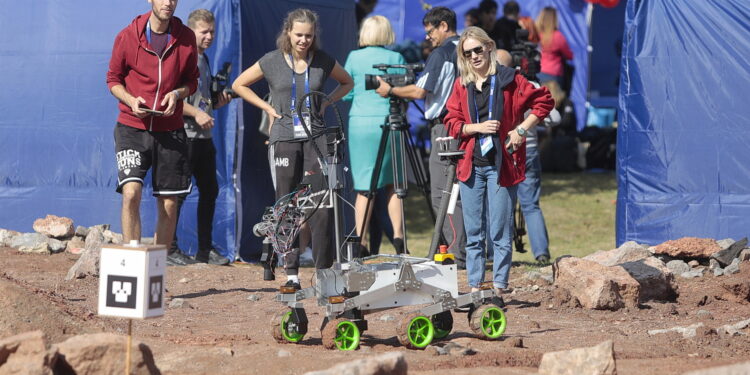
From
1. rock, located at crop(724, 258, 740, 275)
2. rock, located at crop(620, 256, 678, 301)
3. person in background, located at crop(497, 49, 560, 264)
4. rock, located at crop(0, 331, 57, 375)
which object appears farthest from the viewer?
person in background, located at crop(497, 49, 560, 264)

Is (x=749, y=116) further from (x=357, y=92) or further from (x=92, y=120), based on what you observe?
(x=92, y=120)

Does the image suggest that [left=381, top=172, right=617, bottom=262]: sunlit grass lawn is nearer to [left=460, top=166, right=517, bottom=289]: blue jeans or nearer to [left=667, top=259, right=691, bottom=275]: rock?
[left=667, top=259, right=691, bottom=275]: rock

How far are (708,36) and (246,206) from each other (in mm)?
4169

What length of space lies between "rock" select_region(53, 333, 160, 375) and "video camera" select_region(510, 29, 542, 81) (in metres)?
5.34

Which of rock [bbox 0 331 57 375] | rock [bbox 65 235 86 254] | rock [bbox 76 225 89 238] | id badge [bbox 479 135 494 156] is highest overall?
id badge [bbox 479 135 494 156]

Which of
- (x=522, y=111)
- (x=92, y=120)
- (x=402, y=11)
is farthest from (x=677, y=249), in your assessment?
(x=402, y=11)

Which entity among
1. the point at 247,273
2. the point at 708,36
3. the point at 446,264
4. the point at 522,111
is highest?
the point at 708,36

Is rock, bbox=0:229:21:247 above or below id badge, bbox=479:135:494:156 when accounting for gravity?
below

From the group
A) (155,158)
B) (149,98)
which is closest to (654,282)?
(155,158)

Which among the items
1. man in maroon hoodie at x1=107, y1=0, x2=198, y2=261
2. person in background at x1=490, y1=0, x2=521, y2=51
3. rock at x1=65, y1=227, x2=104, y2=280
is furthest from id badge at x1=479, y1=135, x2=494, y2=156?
person in background at x1=490, y1=0, x2=521, y2=51

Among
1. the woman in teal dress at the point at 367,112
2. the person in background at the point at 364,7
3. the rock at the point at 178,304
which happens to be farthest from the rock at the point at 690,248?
the person in background at the point at 364,7

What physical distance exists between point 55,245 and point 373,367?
19.9 feet

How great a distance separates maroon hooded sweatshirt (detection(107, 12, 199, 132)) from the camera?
292 inches

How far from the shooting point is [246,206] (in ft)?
32.7
